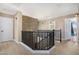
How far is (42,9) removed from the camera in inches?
83.0

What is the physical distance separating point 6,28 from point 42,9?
0.67 meters

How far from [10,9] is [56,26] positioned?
0.81 m

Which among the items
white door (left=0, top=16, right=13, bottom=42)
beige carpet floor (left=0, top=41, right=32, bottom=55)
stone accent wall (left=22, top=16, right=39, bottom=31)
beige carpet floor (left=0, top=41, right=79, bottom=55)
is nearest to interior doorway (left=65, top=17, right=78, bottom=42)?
beige carpet floor (left=0, top=41, right=79, bottom=55)

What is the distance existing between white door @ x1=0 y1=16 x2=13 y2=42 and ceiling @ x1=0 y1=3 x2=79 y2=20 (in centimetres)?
14

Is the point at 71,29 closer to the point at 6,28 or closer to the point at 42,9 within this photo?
the point at 42,9

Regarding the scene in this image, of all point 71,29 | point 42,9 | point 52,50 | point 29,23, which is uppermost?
point 42,9

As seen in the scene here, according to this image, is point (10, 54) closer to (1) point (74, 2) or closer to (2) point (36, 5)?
(2) point (36, 5)

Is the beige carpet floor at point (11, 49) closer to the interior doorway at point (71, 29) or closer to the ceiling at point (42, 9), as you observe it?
the ceiling at point (42, 9)

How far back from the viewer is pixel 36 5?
2.09 meters

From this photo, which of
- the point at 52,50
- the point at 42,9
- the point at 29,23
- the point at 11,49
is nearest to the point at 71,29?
the point at 52,50

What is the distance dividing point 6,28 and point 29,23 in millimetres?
387

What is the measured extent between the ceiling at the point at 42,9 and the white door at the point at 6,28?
0.14m

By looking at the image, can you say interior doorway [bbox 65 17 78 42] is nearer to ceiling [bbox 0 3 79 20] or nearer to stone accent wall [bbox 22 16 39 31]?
ceiling [bbox 0 3 79 20]

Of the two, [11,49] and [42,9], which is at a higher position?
[42,9]
